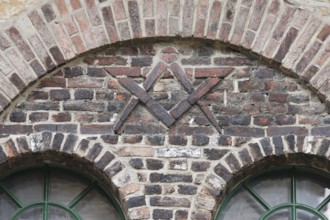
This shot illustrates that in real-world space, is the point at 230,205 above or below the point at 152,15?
below

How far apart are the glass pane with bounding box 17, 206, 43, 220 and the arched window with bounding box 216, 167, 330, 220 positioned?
136 cm

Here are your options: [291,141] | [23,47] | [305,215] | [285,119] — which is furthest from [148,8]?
[305,215]

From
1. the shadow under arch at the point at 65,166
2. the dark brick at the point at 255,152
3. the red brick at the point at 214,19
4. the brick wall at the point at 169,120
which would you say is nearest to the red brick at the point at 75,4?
the brick wall at the point at 169,120

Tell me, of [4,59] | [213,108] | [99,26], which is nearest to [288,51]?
[213,108]

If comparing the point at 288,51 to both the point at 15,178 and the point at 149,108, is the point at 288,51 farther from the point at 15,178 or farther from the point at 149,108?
the point at 15,178

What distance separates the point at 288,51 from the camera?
1152 cm

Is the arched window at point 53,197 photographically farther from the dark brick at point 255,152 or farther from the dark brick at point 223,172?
the dark brick at point 255,152

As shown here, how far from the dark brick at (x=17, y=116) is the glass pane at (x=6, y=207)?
602 millimetres

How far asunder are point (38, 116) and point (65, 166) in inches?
17.6

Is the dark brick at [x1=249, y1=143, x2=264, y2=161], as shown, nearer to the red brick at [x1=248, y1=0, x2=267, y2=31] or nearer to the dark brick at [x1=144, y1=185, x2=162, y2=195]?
the dark brick at [x1=144, y1=185, x2=162, y2=195]

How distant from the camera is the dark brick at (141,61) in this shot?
11562 millimetres

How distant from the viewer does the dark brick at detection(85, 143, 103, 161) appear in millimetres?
11328

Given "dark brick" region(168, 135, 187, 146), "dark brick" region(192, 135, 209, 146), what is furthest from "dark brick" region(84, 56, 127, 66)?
"dark brick" region(192, 135, 209, 146)

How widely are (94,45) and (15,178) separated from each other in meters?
1.19
